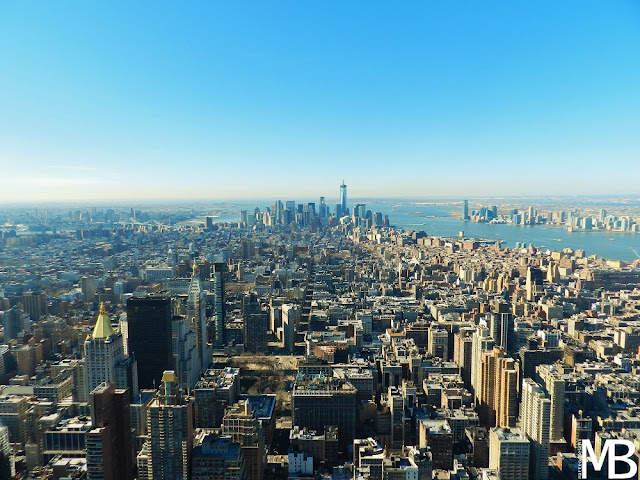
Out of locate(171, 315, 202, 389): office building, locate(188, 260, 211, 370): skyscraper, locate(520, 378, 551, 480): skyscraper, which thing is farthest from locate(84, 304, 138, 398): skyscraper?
locate(520, 378, 551, 480): skyscraper

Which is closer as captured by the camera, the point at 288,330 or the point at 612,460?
the point at 612,460

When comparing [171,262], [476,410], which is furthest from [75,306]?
[476,410]

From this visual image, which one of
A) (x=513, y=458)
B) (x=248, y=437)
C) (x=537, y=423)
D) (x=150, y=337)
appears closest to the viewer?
(x=248, y=437)

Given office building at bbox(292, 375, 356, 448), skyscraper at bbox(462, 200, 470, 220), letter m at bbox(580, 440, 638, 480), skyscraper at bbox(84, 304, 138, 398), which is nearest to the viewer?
letter m at bbox(580, 440, 638, 480)

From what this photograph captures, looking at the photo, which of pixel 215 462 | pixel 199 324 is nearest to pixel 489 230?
pixel 199 324

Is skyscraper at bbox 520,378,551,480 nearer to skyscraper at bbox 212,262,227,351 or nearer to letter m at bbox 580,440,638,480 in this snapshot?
letter m at bbox 580,440,638,480

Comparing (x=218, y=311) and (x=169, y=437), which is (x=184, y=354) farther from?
(x=169, y=437)
